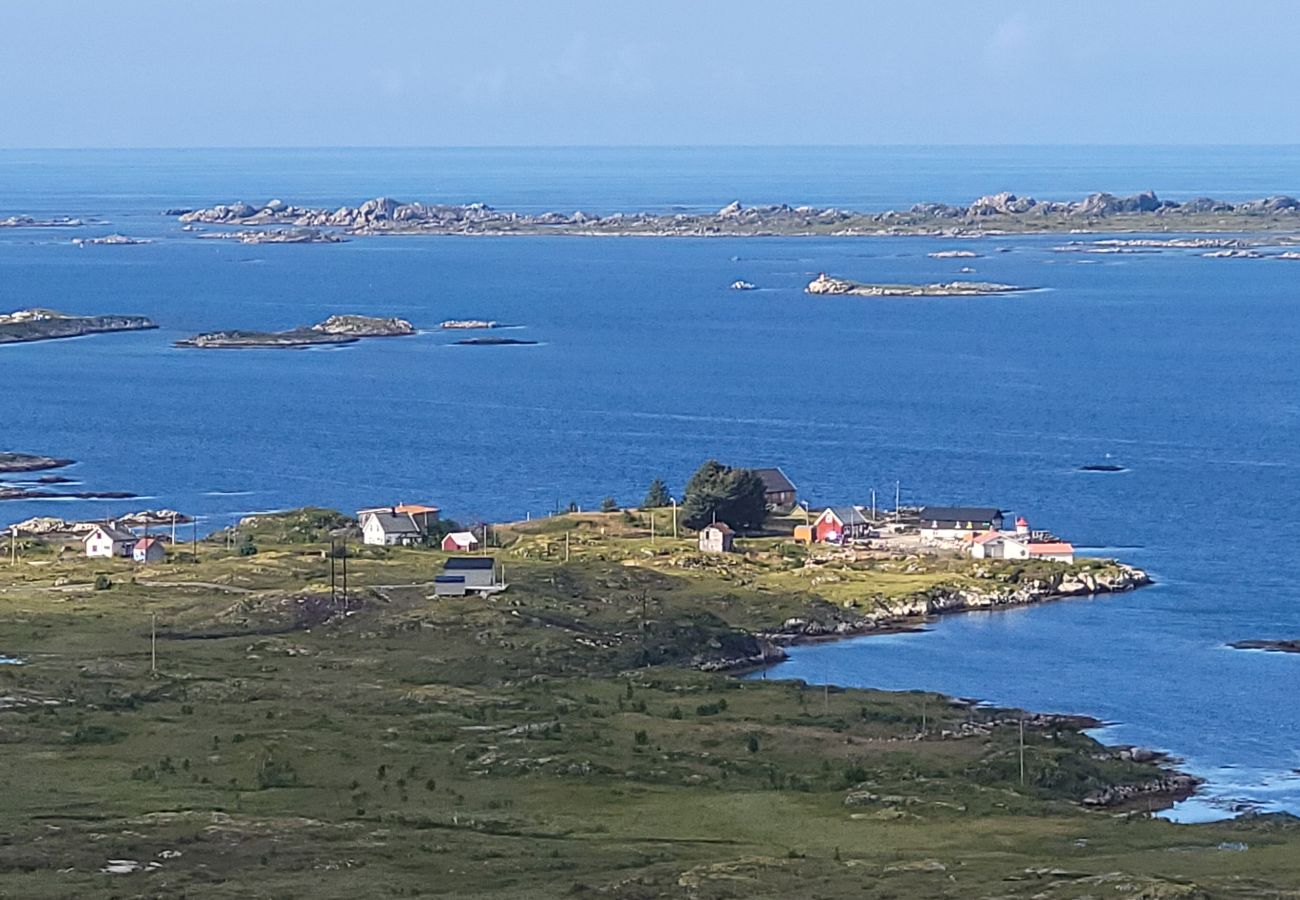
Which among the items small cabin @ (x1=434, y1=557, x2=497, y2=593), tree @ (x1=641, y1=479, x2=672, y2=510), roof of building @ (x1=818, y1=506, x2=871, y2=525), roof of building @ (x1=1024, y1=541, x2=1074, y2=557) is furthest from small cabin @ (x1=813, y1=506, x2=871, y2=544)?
small cabin @ (x1=434, y1=557, x2=497, y2=593)

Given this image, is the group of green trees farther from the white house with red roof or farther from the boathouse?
the white house with red roof

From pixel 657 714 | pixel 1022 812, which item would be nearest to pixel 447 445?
pixel 657 714

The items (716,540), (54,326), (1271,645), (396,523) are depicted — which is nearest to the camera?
(1271,645)

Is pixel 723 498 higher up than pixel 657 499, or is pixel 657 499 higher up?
pixel 723 498

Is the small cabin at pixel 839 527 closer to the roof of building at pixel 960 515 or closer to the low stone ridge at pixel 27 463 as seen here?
the roof of building at pixel 960 515

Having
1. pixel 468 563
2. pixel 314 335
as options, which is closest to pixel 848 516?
pixel 468 563

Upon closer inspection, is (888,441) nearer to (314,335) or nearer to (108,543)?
(108,543)
